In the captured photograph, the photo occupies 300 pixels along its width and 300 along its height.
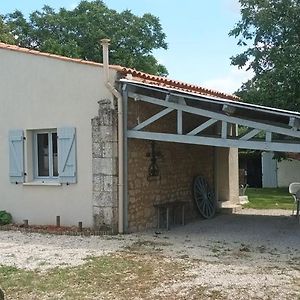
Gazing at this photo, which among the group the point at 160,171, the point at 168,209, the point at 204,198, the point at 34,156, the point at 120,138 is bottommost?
the point at 168,209

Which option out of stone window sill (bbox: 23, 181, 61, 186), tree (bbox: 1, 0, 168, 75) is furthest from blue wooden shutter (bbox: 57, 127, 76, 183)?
tree (bbox: 1, 0, 168, 75)

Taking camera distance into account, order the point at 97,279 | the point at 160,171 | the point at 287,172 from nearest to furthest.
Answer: the point at 97,279 < the point at 160,171 < the point at 287,172

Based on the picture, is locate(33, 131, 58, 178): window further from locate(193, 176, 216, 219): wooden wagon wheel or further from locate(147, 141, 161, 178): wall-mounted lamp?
locate(193, 176, 216, 219): wooden wagon wheel

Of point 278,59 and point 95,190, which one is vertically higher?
point 278,59

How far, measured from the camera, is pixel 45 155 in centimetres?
1183

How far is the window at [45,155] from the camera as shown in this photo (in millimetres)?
11664

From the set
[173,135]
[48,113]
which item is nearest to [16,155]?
[48,113]

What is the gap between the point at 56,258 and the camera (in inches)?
317

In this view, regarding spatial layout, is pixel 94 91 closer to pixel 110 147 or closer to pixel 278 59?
pixel 110 147

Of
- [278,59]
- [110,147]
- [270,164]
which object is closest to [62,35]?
[270,164]

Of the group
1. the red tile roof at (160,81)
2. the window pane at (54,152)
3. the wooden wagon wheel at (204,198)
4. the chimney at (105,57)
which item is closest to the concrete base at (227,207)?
the wooden wagon wheel at (204,198)

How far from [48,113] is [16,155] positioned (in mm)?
1325

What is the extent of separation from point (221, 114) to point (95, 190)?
3.27 meters

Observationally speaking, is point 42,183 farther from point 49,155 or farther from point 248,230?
point 248,230
